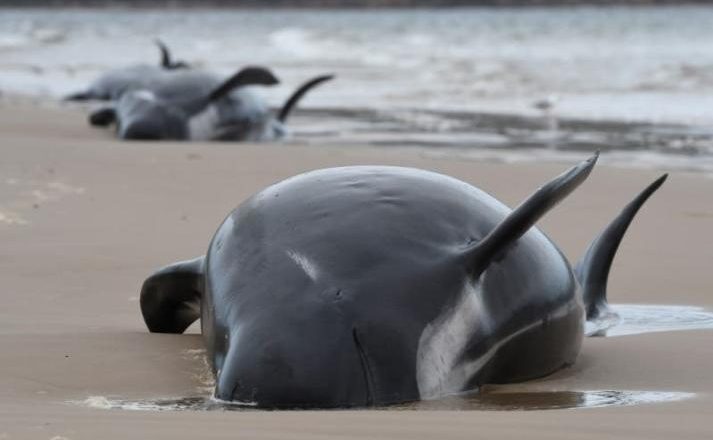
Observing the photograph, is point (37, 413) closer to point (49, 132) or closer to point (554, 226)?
point (554, 226)

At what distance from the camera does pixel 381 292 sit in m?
3.55

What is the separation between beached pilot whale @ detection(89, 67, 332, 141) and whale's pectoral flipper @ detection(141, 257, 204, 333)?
7128 mm

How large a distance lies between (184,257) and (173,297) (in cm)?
166

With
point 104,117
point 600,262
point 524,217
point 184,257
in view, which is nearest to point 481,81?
point 104,117

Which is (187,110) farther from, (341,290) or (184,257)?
(341,290)

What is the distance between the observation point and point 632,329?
4762mm

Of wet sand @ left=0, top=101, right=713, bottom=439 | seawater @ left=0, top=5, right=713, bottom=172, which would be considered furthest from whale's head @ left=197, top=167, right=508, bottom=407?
seawater @ left=0, top=5, right=713, bottom=172

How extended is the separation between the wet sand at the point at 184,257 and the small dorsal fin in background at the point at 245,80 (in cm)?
116

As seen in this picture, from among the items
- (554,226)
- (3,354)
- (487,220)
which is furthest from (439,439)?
(554,226)

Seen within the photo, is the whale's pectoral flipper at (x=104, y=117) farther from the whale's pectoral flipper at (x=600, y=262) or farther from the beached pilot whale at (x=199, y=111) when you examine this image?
the whale's pectoral flipper at (x=600, y=262)

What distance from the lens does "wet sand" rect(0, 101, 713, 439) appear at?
10.2 ft

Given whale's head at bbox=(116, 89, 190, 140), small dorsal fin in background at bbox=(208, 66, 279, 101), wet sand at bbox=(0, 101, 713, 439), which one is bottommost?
whale's head at bbox=(116, 89, 190, 140)

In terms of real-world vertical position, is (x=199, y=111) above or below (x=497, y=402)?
below

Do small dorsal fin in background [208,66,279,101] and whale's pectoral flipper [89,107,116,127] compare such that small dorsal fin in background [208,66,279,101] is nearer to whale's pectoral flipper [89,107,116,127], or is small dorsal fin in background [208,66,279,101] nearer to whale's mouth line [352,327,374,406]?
whale's pectoral flipper [89,107,116,127]
